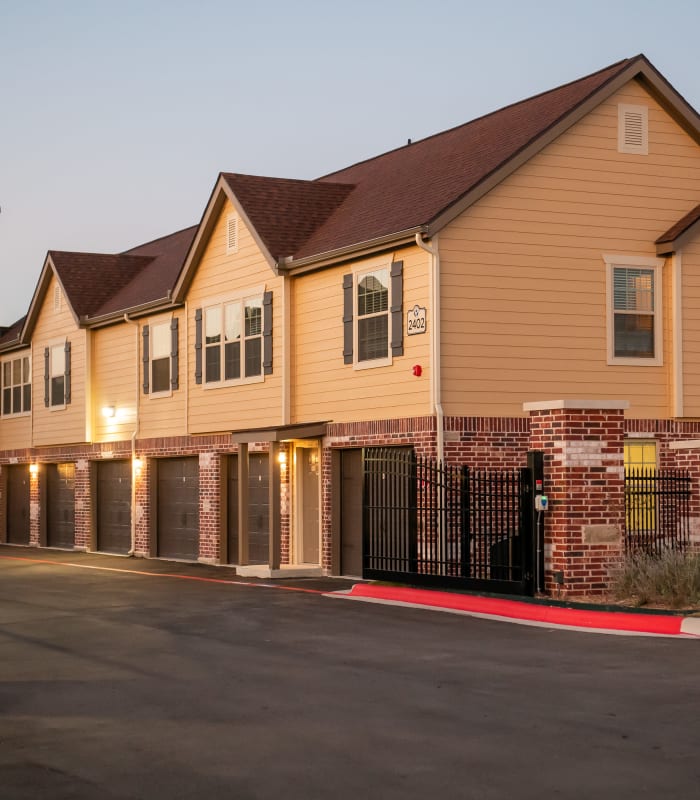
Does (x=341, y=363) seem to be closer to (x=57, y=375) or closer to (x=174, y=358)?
(x=174, y=358)

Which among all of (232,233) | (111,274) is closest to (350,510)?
(232,233)

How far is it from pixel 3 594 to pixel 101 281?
16.1 m

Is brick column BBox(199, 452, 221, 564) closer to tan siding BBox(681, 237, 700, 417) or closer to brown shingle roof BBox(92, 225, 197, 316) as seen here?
brown shingle roof BBox(92, 225, 197, 316)

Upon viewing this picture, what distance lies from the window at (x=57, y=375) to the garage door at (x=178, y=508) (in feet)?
18.0

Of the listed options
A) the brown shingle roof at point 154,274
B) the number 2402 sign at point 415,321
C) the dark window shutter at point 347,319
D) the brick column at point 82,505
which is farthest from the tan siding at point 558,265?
the brick column at point 82,505

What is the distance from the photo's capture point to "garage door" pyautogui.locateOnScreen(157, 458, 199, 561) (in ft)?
101

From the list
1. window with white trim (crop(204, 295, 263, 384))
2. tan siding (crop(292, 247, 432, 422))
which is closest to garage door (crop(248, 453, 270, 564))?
Answer: window with white trim (crop(204, 295, 263, 384))

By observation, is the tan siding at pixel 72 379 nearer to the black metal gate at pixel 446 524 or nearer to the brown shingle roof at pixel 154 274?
the brown shingle roof at pixel 154 274

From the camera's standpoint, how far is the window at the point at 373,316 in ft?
76.0

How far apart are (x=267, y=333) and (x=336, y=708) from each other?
16481 millimetres

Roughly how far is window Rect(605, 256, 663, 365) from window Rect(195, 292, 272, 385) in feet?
22.5

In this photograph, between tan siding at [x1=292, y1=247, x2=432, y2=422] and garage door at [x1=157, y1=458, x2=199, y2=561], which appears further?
garage door at [x1=157, y1=458, x2=199, y2=561]

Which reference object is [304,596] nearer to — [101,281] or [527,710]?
[527,710]

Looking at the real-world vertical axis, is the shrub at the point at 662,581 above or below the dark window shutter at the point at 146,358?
below
